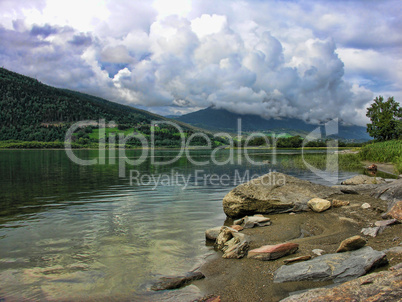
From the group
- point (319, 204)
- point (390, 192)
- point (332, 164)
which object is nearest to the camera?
point (319, 204)

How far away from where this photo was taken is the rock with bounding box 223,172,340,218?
56.6 feet

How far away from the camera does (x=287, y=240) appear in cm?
1227

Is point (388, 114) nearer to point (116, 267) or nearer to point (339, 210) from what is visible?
point (339, 210)

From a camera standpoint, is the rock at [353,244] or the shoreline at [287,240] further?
the rock at [353,244]

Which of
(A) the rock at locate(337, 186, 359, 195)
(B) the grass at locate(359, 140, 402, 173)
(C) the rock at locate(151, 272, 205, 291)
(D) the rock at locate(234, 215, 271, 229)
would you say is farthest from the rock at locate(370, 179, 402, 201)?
(B) the grass at locate(359, 140, 402, 173)

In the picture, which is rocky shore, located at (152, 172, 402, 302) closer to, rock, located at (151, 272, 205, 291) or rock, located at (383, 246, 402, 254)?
rock, located at (383, 246, 402, 254)

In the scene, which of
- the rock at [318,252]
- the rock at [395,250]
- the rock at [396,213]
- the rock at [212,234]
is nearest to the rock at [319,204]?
the rock at [396,213]

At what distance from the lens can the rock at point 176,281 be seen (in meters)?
8.71

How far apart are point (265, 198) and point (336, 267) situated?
935cm

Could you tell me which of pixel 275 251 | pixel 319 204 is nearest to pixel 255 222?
pixel 319 204

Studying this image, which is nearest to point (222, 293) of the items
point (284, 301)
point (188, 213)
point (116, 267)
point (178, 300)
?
point (178, 300)

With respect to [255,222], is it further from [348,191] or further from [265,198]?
[348,191]

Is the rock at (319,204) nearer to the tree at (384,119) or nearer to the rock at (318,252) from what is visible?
the rock at (318,252)

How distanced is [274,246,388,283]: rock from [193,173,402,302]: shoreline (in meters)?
0.21
